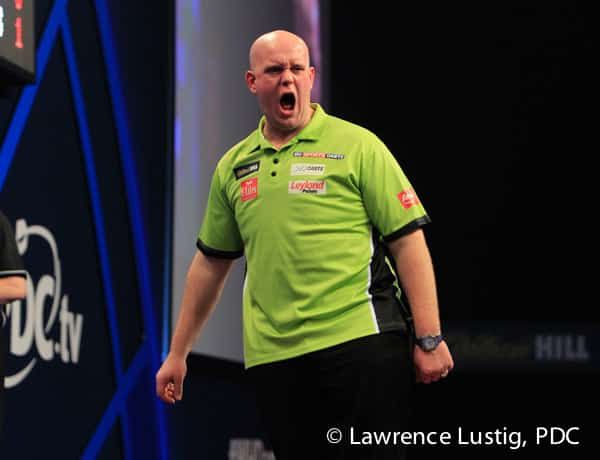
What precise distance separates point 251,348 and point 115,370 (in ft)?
8.54

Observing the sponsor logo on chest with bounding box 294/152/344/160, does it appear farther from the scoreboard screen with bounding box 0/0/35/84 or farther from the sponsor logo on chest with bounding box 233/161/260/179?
the scoreboard screen with bounding box 0/0/35/84

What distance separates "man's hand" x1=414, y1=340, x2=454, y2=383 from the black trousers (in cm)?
4

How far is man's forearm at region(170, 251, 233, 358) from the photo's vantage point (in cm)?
298

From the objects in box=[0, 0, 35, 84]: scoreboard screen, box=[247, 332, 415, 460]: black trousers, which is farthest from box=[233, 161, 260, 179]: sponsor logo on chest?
box=[0, 0, 35, 84]: scoreboard screen

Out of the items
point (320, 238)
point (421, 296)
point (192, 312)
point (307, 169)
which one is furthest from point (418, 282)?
point (192, 312)

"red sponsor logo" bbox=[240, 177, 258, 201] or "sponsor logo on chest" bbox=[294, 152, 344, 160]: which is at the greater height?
"sponsor logo on chest" bbox=[294, 152, 344, 160]

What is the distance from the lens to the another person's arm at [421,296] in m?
2.67

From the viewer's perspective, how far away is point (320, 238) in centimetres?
271

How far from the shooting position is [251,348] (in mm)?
2779

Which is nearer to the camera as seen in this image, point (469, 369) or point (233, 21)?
point (233, 21)

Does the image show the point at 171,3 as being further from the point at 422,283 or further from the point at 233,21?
the point at 422,283

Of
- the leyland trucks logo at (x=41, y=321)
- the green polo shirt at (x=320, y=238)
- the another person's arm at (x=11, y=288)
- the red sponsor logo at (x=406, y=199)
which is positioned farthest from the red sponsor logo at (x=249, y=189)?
the leyland trucks logo at (x=41, y=321)

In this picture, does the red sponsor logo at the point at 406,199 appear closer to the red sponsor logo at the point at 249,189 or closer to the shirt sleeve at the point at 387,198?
the shirt sleeve at the point at 387,198

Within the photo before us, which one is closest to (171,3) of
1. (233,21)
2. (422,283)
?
(233,21)
